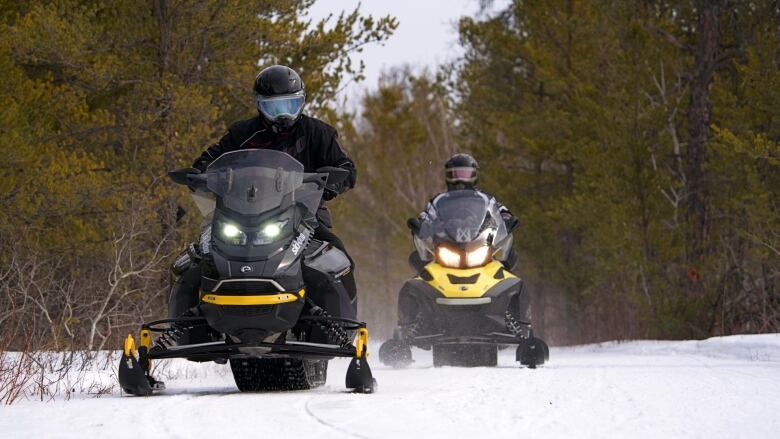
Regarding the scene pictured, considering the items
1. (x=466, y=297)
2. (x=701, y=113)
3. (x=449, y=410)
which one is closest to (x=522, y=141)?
(x=701, y=113)

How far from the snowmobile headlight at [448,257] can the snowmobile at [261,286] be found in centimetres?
469

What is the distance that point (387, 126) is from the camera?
50.5 metres

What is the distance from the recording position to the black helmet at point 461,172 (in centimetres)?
1388

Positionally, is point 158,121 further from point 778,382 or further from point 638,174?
point 778,382

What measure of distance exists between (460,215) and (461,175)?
0.82 metres

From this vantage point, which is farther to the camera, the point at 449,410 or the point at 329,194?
the point at 329,194

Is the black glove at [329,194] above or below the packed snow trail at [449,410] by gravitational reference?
above

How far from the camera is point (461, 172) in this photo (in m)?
13.9

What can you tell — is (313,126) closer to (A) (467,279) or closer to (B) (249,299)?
(B) (249,299)

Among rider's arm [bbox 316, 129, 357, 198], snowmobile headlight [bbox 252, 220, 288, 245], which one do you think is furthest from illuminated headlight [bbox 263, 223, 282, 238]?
rider's arm [bbox 316, 129, 357, 198]

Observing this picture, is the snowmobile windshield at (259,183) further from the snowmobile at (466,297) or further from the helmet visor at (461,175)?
the helmet visor at (461,175)


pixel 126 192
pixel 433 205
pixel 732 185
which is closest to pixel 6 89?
pixel 126 192

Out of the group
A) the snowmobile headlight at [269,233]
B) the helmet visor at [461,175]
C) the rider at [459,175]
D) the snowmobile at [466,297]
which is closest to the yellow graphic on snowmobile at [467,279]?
the snowmobile at [466,297]

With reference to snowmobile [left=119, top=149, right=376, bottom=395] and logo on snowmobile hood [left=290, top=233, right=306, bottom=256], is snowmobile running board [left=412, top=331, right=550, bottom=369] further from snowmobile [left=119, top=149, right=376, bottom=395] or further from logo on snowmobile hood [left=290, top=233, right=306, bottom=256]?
logo on snowmobile hood [left=290, top=233, right=306, bottom=256]
